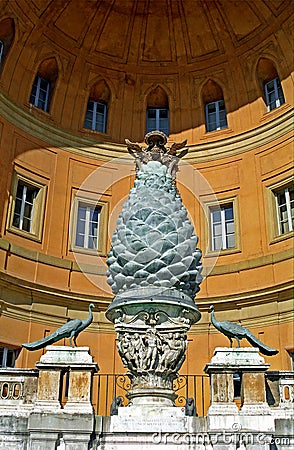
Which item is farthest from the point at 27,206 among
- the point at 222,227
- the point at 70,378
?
the point at 70,378

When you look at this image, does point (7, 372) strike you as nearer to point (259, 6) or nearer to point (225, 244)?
point (225, 244)

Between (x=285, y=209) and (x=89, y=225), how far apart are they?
6786mm

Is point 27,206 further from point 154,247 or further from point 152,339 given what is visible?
point 152,339

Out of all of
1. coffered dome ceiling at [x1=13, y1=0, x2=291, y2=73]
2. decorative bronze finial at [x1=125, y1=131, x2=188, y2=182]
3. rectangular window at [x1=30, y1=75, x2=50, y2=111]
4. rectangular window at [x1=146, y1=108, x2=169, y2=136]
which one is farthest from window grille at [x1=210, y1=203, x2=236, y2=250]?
decorative bronze finial at [x1=125, y1=131, x2=188, y2=182]

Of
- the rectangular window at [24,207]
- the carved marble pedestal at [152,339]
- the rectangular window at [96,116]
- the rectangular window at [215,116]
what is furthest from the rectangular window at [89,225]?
the carved marble pedestal at [152,339]

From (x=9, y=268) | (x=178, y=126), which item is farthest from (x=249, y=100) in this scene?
(x=9, y=268)

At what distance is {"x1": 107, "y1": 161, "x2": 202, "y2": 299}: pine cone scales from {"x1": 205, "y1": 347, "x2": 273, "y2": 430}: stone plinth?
1110 mm

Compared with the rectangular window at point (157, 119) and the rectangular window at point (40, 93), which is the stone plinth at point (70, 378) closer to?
the rectangular window at point (40, 93)

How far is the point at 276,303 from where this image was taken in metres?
17.1

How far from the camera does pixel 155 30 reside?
21219mm

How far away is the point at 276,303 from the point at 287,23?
9.37m

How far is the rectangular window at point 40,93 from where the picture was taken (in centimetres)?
1958

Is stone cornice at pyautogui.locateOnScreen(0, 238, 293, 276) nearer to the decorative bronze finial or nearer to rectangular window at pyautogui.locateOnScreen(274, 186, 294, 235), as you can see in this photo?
rectangular window at pyautogui.locateOnScreen(274, 186, 294, 235)

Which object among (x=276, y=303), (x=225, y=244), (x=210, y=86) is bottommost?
(x=276, y=303)
